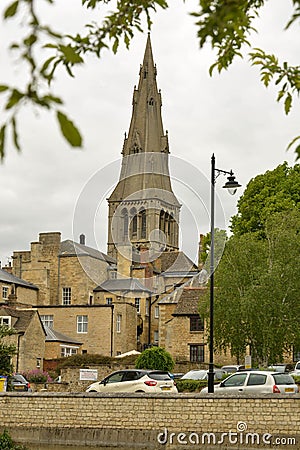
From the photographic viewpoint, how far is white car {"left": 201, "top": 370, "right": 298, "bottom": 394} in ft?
93.5

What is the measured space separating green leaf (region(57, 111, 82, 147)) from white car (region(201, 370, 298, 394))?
25.7m

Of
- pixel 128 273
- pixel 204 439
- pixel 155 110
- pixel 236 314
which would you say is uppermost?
pixel 155 110

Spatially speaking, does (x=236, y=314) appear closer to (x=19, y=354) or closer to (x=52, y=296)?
(x=19, y=354)

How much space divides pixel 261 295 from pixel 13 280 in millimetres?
36882

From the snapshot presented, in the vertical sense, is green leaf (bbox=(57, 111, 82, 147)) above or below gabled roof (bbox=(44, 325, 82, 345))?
above

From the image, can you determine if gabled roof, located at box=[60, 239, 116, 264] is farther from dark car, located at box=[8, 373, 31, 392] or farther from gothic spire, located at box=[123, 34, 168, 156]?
dark car, located at box=[8, 373, 31, 392]

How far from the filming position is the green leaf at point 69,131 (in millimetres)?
3682

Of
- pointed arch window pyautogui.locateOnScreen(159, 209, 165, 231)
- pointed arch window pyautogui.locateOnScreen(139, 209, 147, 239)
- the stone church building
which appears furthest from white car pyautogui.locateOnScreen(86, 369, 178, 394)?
pointed arch window pyautogui.locateOnScreen(159, 209, 165, 231)

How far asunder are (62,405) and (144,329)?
4469 cm

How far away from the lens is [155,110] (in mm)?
118438

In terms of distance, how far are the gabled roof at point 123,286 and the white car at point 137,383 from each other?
42658 millimetres

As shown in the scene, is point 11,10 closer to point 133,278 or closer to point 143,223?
point 133,278

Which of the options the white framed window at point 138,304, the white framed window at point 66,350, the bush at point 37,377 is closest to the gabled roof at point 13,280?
the white framed window at point 138,304

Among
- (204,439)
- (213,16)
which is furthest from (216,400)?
(213,16)
